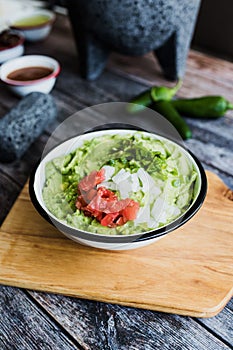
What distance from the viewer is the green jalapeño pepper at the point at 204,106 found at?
1.57 m

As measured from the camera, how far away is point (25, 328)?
0.94 metres

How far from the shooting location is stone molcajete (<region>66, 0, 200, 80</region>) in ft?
5.05

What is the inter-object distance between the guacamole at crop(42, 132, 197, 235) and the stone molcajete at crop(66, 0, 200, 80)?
0.55 meters

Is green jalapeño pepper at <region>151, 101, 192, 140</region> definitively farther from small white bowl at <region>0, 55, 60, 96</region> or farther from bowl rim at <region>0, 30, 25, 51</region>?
bowl rim at <region>0, 30, 25, 51</region>

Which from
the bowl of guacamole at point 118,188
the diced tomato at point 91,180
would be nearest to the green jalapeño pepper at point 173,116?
the bowl of guacamole at point 118,188

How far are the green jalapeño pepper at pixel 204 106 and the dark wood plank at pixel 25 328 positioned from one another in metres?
0.88

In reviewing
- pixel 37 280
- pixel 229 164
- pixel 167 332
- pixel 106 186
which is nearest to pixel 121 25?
pixel 229 164

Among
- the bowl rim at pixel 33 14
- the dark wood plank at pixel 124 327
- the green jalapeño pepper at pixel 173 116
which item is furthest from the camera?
the bowl rim at pixel 33 14

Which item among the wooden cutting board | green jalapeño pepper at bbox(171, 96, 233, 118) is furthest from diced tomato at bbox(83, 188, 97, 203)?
green jalapeño pepper at bbox(171, 96, 233, 118)

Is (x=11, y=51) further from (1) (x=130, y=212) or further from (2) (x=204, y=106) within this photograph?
(1) (x=130, y=212)

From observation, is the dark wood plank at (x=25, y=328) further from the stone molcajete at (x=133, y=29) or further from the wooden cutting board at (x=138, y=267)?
the stone molcajete at (x=133, y=29)

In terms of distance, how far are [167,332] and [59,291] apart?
0.79ft

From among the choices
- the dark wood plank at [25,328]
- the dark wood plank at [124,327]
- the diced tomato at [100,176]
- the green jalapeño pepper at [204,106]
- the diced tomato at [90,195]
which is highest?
the diced tomato at [100,176]

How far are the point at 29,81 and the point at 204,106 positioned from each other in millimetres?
627
